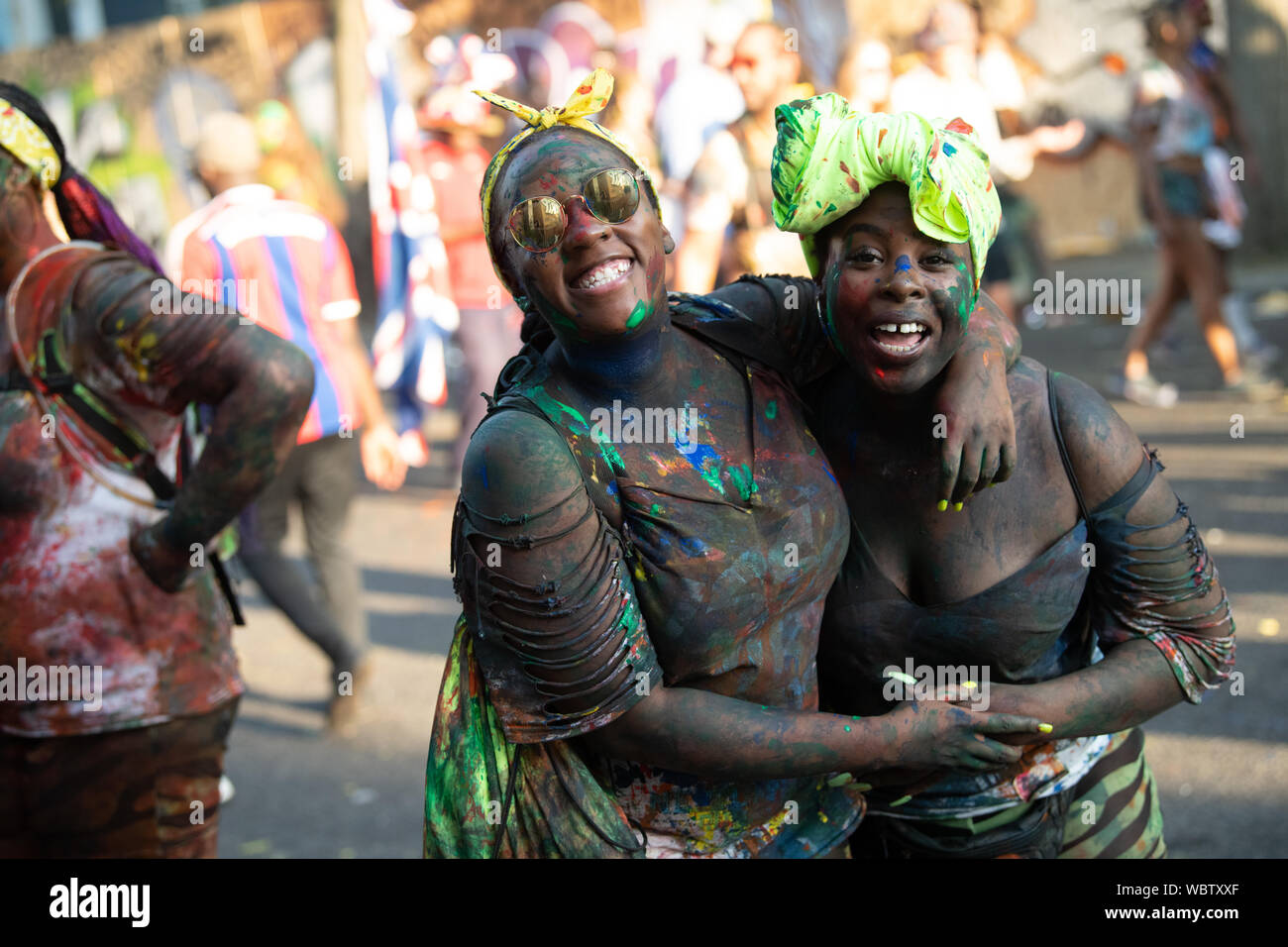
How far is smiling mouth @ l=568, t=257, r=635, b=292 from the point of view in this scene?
1.93 m

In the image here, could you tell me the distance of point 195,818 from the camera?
2.86 meters

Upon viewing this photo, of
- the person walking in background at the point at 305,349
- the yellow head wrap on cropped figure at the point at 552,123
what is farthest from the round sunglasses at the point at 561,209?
the person walking in background at the point at 305,349

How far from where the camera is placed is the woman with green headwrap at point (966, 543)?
6.53 feet

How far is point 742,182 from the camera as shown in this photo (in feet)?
20.8

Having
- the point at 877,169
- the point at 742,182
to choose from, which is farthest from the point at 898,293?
the point at 742,182

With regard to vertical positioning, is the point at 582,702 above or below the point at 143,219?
below

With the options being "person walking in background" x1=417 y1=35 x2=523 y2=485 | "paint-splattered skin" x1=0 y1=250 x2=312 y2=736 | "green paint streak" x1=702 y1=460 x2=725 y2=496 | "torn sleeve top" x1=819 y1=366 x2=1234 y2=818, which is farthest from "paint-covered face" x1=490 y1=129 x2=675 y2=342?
"person walking in background" x1=417 y1=35 x2=523 y2=485

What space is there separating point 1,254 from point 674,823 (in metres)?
1.82

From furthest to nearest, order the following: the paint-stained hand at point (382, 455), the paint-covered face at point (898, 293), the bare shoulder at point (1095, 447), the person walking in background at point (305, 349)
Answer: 1. the paint-stained hand at point (382, 455)
2. the person walking in background at point (305, 349)
3. the bare shoulder at point (1095, 447)
4. the paint-covered face at point (898, 293)

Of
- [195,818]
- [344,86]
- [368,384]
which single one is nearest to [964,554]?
[195,818]

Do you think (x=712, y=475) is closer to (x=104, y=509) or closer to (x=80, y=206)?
(x=104, y=509)

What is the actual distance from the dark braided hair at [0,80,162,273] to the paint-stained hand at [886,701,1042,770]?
1935 millimetres

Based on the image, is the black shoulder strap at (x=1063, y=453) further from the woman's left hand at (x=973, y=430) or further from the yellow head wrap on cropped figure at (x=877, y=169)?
the yellow head wrap on cropped figure at (x=877, y=169)

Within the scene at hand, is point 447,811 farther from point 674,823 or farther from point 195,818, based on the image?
point 195,818
